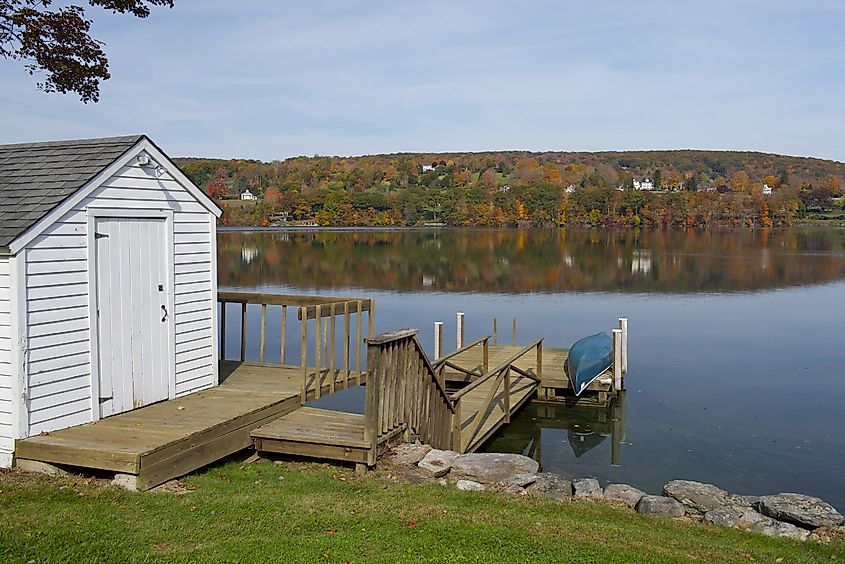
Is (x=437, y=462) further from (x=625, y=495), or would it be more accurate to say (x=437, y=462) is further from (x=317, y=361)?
(x=317, y=361)

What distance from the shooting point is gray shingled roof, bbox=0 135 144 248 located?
315 inches

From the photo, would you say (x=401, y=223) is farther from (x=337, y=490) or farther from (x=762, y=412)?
(x=337, y=490)

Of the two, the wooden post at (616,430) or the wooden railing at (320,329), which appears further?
the wooden post at (616,430)

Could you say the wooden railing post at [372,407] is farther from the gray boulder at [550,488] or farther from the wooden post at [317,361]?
the wooden post at [317,361]

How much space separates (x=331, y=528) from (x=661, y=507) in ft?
12.5

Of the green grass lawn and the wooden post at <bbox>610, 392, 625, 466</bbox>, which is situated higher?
the green grass lawn

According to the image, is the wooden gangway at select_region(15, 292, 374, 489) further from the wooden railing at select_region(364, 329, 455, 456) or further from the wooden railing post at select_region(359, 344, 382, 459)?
the wooden railing post at select_region(359, 344, 382, 459)

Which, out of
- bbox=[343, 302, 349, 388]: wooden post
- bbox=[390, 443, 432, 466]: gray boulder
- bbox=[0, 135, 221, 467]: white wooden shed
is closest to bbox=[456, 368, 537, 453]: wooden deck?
bbox=[343, 302, 349, 388]: wooden post

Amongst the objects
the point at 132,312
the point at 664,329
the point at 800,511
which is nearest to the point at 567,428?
the point at 800,511

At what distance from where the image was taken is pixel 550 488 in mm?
8867

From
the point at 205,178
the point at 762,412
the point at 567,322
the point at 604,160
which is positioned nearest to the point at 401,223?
the point at 205,178

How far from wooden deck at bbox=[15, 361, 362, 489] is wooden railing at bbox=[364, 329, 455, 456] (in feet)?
4.45

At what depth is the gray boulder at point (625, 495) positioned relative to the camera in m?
8.85

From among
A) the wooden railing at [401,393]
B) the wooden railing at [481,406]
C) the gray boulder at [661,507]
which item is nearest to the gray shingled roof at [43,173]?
the wooden railing at [401,393]
